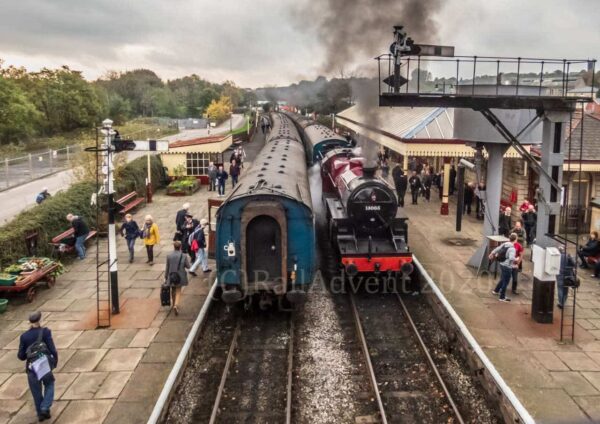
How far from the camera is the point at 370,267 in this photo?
12.0 meters

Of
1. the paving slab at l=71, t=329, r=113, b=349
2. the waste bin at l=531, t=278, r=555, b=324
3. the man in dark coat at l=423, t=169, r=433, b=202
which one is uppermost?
the man in dark coat at l=423, t=169, r=433, b=202

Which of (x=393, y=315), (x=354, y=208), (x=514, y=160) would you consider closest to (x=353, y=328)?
(x=393, y=315)

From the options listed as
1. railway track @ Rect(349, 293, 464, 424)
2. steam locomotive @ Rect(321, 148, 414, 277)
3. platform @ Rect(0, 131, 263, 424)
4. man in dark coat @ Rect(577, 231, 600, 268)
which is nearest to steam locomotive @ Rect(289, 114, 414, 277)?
steam locomotive @ Rect(321, 148, 414, 277)

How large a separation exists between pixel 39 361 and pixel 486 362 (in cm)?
650

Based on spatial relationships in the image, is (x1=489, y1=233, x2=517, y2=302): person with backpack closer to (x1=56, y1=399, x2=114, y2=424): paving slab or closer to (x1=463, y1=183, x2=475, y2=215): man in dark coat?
(x1=56, y1=399, x2=114, y2=424): paving slab

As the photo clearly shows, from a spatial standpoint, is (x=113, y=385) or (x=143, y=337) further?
(x=143, y=337)

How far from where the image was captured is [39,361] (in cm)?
689

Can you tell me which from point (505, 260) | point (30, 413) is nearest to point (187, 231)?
point (30, 413)

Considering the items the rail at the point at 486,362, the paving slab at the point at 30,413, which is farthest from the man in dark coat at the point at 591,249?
the paving slab at the point at 30,413

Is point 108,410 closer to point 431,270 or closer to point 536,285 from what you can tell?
point 536,285

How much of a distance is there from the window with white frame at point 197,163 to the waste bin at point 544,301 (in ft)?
64.8

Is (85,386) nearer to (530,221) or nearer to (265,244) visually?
(265,244)

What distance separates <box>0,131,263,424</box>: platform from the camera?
24.6ft

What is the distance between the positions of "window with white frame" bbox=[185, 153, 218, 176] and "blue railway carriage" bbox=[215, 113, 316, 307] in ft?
56.9
